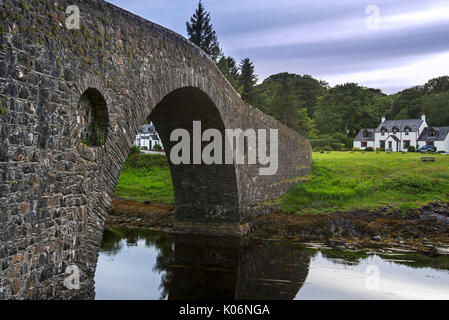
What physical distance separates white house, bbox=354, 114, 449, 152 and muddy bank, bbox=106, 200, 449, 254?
36.0 m

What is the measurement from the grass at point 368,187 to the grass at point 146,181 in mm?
6384

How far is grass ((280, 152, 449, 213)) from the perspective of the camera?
21.7 metres

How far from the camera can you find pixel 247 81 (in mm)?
47625

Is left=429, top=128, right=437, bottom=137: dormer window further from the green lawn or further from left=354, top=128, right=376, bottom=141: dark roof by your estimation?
the green lawn

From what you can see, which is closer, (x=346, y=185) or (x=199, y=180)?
(x=199, y=180)

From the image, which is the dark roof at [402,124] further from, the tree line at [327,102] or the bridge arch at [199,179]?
the bridge arch at [199,179]

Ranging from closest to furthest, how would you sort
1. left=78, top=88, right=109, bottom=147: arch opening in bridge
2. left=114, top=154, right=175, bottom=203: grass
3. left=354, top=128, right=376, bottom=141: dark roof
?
left=78, top=88, right=109, bottom=147: arch opening in bridge → left=114, top=154, right=175, bottom=203: grass → left=354, top=128, right=376, bottom=141: dark roof

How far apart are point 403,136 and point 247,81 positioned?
23.0m

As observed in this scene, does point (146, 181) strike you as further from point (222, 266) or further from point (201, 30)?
point (201, 30)

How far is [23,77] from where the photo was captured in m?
5.84

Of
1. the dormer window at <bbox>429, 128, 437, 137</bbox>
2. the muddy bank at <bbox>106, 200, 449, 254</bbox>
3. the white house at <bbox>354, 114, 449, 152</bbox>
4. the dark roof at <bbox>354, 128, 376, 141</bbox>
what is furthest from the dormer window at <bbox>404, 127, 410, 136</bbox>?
the muddy bank at <bbox>106, 200, 449, 254</bbox>

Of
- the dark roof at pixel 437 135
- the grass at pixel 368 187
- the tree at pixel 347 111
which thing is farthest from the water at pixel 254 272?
the tree at pixel 347 111

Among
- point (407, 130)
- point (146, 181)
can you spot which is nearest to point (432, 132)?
point (407, 130)

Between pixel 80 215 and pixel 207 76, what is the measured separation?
23.5 feet
